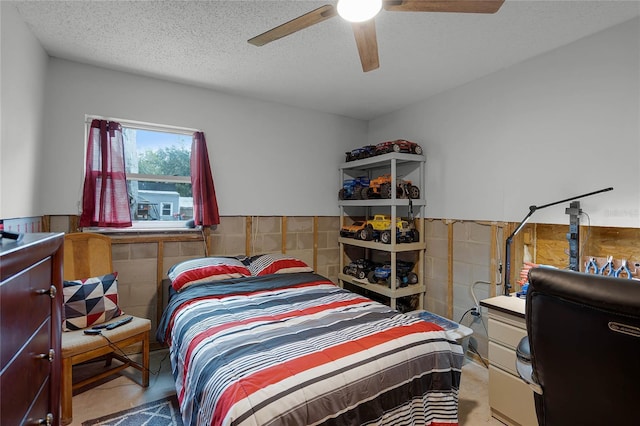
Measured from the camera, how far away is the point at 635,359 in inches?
32.3

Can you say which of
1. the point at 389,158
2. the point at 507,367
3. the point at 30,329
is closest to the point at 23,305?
the point at 30,329

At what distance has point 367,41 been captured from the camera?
1.68m

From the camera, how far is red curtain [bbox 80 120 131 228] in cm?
259

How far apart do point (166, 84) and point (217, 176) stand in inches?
39.5

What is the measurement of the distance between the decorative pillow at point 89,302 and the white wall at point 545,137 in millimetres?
3138

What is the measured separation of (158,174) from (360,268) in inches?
97.4

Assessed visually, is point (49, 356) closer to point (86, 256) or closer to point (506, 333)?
point (86, 256)

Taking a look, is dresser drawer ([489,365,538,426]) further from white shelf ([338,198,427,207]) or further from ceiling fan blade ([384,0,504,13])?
ceiling fan blade ([384,0,504,13])

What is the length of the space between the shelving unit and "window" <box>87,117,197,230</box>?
1.88m

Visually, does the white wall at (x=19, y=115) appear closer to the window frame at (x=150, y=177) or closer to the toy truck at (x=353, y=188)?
the window frame at (x=150, y=177)

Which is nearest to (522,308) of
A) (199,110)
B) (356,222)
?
(356,222)

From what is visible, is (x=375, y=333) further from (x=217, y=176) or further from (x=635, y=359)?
(x=217, y=176)

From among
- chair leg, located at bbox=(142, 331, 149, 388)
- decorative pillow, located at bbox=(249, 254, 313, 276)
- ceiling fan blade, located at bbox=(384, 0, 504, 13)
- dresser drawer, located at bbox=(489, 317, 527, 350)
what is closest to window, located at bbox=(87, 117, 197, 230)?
decorative pillow, located at bbox=(249, 254, 313, 276)

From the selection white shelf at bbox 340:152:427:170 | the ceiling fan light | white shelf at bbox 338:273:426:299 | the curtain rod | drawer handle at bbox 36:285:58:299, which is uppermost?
the ceiling fan light
